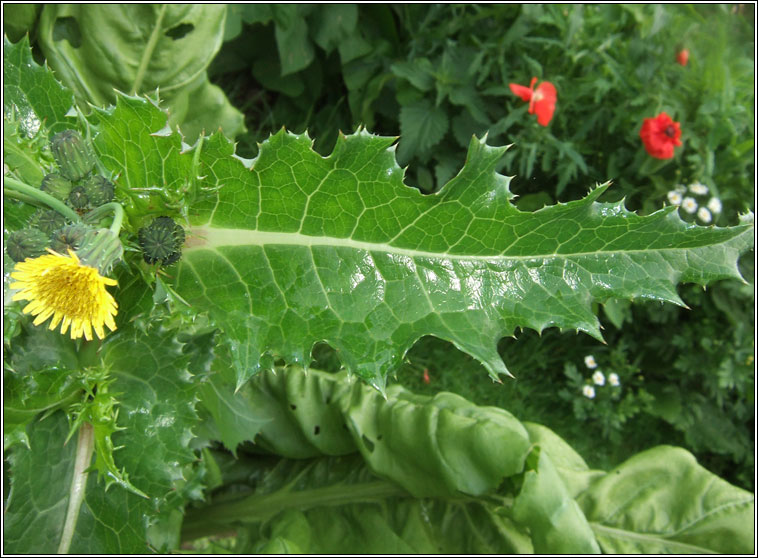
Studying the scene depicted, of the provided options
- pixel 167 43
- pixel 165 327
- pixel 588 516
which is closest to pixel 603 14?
pixel 167 43

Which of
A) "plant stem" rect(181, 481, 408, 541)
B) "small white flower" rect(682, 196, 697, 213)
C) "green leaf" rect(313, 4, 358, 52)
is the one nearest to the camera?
"plant stem" rect(181, 481, 408, 541)

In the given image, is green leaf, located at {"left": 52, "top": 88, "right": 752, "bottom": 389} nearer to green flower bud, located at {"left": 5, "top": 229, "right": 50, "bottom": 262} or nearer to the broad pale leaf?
green flower bud, located at {"left": 5, "top": 229, "right": 50, "bottom": 262}

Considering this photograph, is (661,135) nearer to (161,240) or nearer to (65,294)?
(161,240)

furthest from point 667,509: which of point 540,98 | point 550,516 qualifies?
point 540,98

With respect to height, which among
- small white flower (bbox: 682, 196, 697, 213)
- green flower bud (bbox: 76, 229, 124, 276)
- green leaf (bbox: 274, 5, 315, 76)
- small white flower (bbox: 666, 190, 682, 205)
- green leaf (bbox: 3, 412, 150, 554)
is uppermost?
green flower bud (bbox: 76, 229, 124, 276)

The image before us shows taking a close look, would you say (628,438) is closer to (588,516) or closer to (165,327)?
(588,516)

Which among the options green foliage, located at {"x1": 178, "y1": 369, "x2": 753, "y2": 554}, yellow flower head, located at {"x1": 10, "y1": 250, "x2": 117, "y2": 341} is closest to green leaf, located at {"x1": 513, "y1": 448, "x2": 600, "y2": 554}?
green foliage, located at {"x1": 178, "y1": 369, "x2": 753, "y2": 554}

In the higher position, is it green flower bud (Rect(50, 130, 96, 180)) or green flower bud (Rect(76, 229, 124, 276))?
green flower bud (Rect(50, 130, 96, 180))

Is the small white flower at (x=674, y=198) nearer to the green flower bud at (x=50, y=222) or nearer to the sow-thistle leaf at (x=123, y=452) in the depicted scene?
the sow-thistle leaf at (x=123, y=452)
